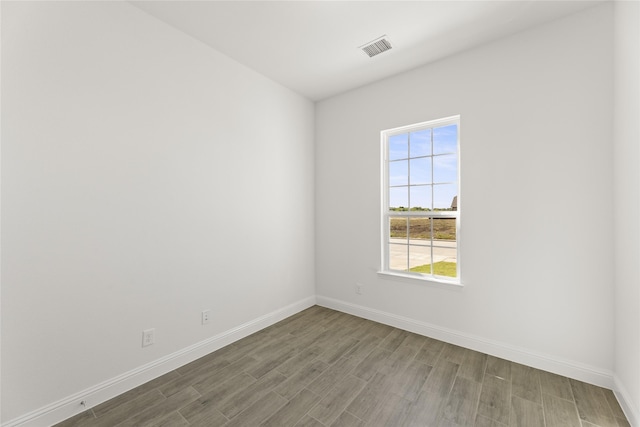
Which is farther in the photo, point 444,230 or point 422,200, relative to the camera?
point 422,200

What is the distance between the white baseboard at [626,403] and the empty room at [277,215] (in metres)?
0.02

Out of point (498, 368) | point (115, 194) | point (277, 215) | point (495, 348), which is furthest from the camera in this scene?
point (277, 215)

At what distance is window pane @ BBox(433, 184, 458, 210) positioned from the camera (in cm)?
272

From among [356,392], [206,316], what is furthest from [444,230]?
[206,316]

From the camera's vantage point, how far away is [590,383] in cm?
200

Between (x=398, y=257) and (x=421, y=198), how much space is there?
29.5 inches

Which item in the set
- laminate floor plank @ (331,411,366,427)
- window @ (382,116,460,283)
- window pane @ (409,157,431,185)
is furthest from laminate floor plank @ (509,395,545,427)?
window pane @ (409,157,431,185)

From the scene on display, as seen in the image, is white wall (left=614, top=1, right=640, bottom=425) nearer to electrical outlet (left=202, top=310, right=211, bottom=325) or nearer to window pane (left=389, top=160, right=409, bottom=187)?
window pane (left=389, top=160, right=409, bottom=187)

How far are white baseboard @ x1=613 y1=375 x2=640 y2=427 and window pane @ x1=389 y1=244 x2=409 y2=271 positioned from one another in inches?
68.6

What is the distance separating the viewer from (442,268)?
2.79 metres

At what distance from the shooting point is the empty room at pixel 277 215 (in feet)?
5.41

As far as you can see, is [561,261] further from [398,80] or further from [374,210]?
[398,80]

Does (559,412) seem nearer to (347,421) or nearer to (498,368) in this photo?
(498,368)

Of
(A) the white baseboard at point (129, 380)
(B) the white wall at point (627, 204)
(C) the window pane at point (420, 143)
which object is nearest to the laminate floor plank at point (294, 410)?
(A) the white baseboard at point (129, 380)
